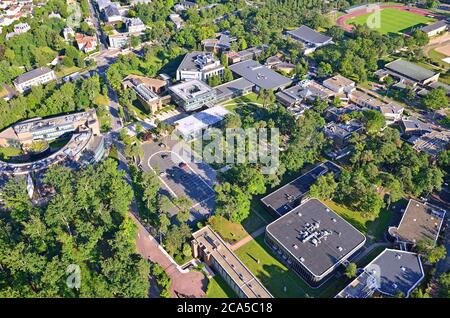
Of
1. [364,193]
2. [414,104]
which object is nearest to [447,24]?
[414,104]

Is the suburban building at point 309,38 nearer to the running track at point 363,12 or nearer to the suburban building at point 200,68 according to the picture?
the running track at point 363,12

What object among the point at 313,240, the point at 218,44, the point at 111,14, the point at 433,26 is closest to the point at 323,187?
the point at 313,240

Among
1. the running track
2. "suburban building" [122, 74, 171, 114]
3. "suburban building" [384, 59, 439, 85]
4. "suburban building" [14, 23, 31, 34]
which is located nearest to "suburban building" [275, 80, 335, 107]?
"suburban building" [384, 59, 439, 85]

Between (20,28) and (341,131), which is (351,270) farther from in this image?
(20,28)

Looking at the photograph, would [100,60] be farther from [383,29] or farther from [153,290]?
[383,29]

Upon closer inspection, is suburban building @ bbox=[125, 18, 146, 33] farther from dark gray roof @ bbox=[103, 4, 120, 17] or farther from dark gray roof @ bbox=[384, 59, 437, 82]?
dark gray roof @ bbox=[384, 59, 437, 82]

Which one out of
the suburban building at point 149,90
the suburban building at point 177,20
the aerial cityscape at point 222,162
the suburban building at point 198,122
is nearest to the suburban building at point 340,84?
the aerial cityscape at point 222,162

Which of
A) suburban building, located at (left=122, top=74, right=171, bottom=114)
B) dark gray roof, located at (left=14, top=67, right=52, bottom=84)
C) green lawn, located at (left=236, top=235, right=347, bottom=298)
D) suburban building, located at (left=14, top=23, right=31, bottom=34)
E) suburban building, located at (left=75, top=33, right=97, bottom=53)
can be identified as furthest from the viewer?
suburban building, located at (left=14, top=23, right=31, bottom=34)
